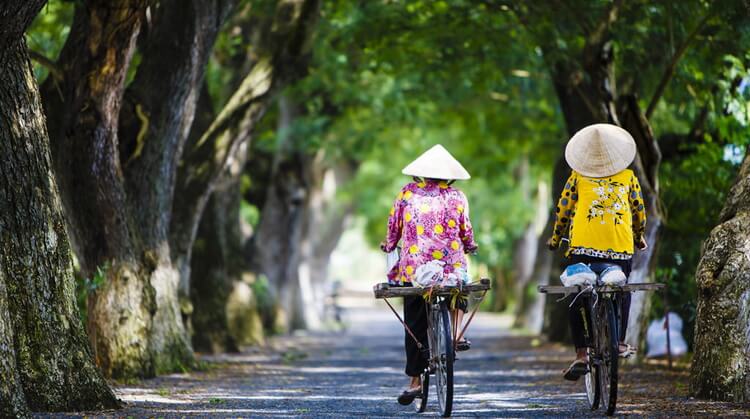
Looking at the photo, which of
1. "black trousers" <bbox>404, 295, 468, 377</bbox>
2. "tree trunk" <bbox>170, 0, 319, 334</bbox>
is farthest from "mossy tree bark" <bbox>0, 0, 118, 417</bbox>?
"tree trunk" <bbox>170, 0, 319, 334</bbox>

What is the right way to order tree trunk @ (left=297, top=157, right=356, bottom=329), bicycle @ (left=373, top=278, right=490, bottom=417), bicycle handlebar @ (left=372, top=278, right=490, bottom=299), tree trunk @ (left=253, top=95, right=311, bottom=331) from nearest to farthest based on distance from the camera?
bicycle @ (left=373, top=278, right=490, bottom=417), bicycle handlebar @ (left=372, top=278, right=490, bottom=299), tree trunk @ (left=253, top=95, right=311, bottom=331), tree trunk @ (left=297, top=157, right=356, bottom=329)

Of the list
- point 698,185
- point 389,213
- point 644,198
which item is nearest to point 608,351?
point 644,198

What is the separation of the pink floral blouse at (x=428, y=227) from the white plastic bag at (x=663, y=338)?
8689 millimetres

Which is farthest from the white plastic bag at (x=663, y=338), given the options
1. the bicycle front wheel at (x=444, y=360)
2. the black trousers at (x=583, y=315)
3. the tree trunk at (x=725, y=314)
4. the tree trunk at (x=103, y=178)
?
the bicycle front wheel at (x=444, y=360)

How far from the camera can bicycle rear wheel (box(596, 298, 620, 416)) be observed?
366 inches

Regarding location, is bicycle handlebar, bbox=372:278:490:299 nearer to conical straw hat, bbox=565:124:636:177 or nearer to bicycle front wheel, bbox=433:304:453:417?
bicycle front wheel, bbox=433:304:453:417

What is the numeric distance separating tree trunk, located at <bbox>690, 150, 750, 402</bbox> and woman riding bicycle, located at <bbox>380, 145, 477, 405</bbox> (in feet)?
7.06

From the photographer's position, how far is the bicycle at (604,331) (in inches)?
368

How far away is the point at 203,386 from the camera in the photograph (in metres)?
13.8

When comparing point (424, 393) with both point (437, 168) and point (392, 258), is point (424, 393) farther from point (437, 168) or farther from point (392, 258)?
point (437, 168)

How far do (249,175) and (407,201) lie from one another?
869 inches

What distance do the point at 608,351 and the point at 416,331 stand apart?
5.43ft

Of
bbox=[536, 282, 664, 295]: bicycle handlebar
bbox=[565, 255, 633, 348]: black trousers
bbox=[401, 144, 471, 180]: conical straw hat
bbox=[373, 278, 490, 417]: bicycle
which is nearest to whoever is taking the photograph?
bbox=[536, 282, 664, 295]: bicycle handlebar

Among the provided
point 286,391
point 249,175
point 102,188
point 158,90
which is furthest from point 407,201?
point 249,175
